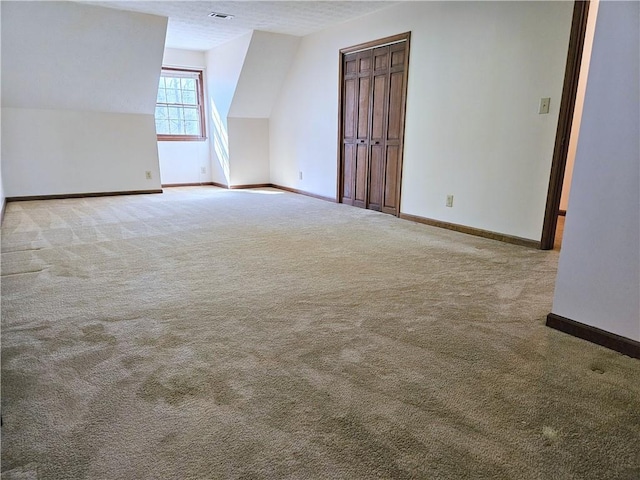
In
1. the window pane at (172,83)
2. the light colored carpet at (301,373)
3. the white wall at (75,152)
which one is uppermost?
the window pane at (172,83)

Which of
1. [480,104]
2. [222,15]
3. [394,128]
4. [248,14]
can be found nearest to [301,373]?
[480,104]

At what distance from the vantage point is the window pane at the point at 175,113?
7.10 metres

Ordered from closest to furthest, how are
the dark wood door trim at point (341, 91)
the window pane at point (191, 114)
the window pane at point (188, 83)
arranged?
the dark wood door trim at point (341, 91) < the window pane at point (188, 83) < the window pane at point (191, 114)

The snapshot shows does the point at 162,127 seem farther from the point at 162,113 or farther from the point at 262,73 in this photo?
the point at 262,73

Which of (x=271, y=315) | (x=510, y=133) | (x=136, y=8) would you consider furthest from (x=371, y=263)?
(x=136, y=8)

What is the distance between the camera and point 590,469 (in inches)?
44.0

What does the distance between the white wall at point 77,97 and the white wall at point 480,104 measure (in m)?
2.88

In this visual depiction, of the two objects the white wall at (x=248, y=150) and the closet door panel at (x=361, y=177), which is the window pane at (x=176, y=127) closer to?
the white wall at (x=248, y=150)

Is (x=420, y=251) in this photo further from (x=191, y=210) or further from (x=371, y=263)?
(x=191, y=210)

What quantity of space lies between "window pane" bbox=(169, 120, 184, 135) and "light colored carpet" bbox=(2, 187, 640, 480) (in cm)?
459

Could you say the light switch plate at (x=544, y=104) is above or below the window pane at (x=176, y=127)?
above

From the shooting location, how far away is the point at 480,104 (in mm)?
3707

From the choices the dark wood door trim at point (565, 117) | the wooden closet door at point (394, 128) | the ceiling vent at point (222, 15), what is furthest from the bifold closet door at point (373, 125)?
→ the dark wood door trim at point (565, 117)

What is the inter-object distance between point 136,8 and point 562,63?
14.7ft
